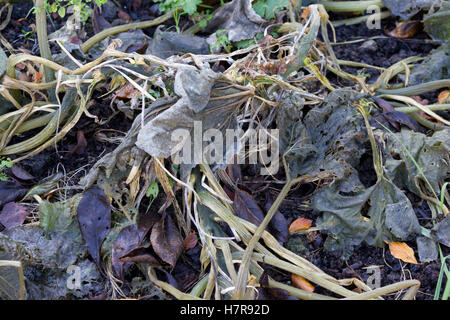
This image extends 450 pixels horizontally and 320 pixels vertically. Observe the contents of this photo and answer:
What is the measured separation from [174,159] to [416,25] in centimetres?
165

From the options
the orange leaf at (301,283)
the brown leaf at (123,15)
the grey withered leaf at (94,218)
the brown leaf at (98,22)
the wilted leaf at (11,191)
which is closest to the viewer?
the orange leaf at (301,283)

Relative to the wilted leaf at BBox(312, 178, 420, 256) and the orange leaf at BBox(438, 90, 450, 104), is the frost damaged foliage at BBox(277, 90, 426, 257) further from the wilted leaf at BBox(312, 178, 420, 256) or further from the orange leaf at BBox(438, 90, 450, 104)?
the orange leaf at BBox(438, 90, 450, 104)

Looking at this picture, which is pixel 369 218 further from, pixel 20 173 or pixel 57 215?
pixel 20 173

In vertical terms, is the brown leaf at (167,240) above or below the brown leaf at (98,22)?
below

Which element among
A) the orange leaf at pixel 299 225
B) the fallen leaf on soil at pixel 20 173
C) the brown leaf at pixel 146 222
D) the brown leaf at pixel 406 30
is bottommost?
the orange leaf at pixel 299 225

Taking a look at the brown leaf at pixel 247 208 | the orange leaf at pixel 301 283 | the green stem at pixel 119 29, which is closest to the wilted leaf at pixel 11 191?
the green stem at pixel 119 29

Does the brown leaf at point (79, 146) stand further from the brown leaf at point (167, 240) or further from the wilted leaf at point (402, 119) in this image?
the wilted leaf at point (402, 119)

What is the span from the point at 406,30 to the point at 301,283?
1.62 metres

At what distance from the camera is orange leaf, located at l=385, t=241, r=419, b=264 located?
175 centimetres

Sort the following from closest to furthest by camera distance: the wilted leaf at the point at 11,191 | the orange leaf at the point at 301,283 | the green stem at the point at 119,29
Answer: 1. the orange leaf at the point at 301,283
2. the wilted leaf at the point at 11,191
3. the green stem at the point at 119,29

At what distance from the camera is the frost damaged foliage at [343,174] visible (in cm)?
180

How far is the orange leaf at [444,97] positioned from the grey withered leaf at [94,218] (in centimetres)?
156

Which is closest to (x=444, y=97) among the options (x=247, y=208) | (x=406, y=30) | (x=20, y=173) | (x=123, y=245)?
(x=406, y=30)
